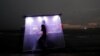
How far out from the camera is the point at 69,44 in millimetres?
3062

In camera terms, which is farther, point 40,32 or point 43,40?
point 40,32

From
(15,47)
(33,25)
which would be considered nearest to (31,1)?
(33,25)

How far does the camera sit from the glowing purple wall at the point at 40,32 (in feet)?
10.0

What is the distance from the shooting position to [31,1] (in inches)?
147

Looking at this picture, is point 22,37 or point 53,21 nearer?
point 22,37

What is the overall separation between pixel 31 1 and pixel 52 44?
1.19m

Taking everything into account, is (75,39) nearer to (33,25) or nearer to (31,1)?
(33,25)

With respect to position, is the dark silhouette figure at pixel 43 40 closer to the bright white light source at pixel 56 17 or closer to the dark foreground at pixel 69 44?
the dark foreground at pixel 69 44

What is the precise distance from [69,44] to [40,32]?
0.59 meters

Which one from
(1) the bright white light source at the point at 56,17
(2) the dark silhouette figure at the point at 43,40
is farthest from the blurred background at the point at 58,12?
(2) the dark silhouette figure at the point at 43,40

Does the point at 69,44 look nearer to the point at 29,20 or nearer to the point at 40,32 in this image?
the point at 40,32

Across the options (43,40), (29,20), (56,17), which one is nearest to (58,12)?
(56,17)

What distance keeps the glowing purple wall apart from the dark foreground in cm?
11

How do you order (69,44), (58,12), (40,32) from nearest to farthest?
(69,44) → (40,32) → (58,12)
